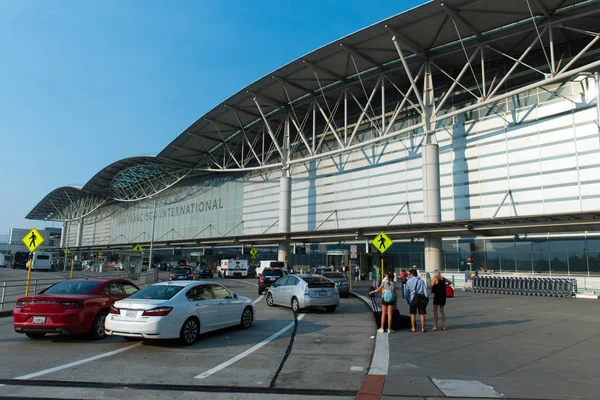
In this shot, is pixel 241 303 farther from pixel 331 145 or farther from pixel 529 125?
pixel 331 145

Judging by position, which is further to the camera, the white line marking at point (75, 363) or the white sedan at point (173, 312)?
the white sedan at point (173, 312)

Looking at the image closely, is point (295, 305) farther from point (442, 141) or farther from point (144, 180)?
point (144, 180)

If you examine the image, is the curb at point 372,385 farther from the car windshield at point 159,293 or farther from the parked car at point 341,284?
the parked car at point 341,284

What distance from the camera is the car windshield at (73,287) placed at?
10423 millimetres

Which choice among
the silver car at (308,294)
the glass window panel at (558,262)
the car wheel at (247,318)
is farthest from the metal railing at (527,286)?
the car wheel at (247,318)

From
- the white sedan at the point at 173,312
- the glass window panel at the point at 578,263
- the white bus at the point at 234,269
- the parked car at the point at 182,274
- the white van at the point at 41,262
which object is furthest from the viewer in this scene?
the white van at the point at 41,262

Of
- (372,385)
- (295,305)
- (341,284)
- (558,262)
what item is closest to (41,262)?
(341,284)

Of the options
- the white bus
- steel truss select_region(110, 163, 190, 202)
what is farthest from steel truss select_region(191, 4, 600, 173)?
steel truss select_region(110, 163, 190, 202)

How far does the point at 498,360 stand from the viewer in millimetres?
7988

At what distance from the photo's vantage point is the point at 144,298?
9.62 m

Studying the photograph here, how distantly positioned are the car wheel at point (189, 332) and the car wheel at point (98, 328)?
2283 millimetres

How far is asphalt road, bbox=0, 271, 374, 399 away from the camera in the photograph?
612cm

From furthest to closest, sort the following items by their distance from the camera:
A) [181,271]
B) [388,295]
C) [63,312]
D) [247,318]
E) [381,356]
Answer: [181,271] → [247,318] → [388,295] → [63,312] → [381,356]

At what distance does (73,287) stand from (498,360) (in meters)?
9.60
